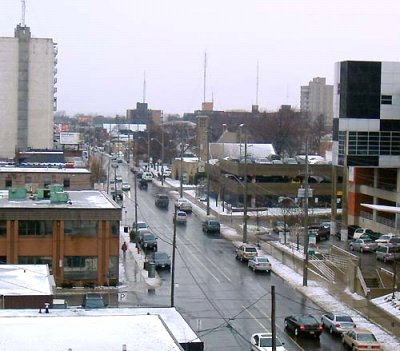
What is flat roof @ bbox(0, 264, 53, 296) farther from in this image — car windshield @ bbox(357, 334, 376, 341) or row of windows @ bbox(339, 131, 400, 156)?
row of windows @ bbox(339, 131, 400, 156)

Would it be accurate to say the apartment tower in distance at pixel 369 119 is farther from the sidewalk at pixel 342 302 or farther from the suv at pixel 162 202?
the suv at pixel 162 202

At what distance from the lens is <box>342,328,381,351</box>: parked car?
2439 cm

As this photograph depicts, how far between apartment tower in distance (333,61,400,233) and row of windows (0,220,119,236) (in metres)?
17.0

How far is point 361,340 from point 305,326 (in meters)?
2.07

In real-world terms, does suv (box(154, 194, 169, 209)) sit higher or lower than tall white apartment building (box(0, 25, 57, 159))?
lower

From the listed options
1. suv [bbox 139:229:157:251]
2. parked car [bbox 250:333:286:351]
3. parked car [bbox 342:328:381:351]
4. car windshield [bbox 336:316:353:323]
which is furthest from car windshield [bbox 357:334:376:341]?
suv [bbox 139:229:157:251]

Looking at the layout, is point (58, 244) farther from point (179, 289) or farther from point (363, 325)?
point (363, 325)

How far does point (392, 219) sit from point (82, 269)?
69.1ft

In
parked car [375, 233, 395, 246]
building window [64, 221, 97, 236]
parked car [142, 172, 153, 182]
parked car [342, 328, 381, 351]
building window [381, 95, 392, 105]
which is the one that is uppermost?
building window [381, 95, 392, 105]

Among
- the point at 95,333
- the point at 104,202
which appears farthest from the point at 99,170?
the point at 95,333

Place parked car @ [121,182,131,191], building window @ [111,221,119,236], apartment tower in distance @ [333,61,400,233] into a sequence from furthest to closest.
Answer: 1. parked car @ [121,182,131,191]
2. apartment tower in distance @ [333,61,400,233]
3. building window @ [111,221,119,236]

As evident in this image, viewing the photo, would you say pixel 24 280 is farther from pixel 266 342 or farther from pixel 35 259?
pixel 35 259

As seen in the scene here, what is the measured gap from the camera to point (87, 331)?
1723 cm

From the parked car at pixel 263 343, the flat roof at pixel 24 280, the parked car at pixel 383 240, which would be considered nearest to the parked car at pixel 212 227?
the parked car at pixel 383 240
